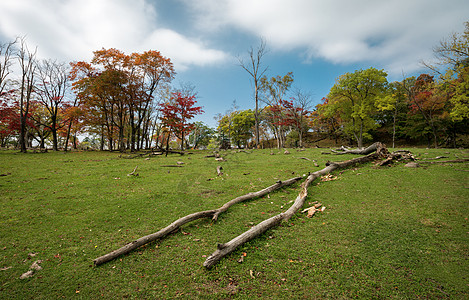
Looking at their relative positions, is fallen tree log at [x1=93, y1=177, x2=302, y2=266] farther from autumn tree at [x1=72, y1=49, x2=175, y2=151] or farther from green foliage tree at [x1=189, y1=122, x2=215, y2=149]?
green foliage tree at [x1=189, y1=122, x2=215, y2=149]

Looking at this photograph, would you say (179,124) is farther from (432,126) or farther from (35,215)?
(432,126)

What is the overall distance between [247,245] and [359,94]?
1093 inches

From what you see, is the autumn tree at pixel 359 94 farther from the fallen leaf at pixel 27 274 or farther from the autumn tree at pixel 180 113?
the fallen leaf at pixel 27 274

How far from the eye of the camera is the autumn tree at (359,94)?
22.8 metres

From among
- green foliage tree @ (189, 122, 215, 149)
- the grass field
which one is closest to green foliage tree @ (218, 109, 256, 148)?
green foliage tree @ (189, 122, 215, 149)

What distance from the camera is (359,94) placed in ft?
79.2

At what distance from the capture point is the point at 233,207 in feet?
16.7

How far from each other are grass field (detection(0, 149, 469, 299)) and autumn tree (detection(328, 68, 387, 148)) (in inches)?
799

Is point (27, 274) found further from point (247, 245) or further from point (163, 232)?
point (247, 245)

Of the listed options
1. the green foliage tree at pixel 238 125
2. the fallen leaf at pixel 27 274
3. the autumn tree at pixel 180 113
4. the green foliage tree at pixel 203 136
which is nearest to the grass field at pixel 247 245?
the fallen leaf at pixel 27 274

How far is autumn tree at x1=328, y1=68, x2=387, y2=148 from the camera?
22.8 m

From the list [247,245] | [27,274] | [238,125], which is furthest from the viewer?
[238,125]

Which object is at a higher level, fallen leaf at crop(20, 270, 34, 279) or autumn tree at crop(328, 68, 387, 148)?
autumn tree at crop(328, 68, 387, 148)

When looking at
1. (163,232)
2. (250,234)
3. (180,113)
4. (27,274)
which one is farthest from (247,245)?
(180,113)
